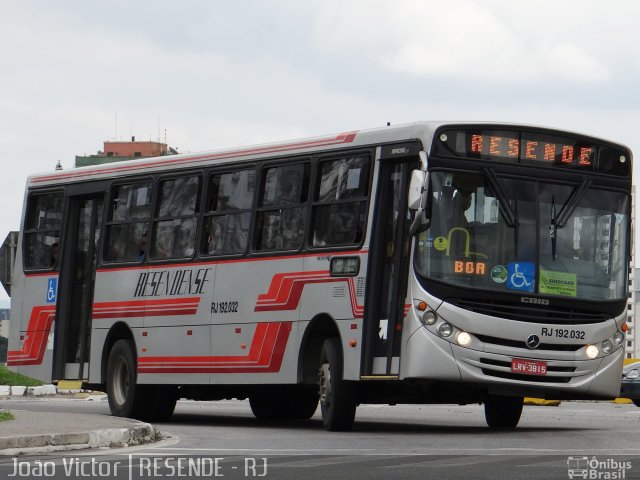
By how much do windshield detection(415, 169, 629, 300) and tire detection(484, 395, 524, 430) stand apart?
2354 mm

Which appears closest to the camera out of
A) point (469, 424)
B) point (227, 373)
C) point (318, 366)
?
point (318, 366)

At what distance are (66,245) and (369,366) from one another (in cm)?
692

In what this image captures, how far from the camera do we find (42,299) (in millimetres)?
23281

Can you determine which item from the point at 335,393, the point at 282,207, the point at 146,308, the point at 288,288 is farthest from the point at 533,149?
the point at 146,308

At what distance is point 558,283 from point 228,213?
4.75 metres

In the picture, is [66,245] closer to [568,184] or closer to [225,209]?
[225,209]

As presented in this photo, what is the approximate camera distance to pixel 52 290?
909 inches

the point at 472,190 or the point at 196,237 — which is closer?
the point at 472,190

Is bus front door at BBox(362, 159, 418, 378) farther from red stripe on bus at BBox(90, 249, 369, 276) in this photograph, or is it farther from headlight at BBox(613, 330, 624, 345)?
headlight at BBox(613, 330, 624, 345)

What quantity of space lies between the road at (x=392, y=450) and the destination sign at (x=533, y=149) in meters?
3.00

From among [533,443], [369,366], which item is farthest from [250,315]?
[533,443]

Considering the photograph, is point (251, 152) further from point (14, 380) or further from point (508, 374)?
point (14, 380)

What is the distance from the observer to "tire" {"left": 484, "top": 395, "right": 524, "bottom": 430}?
19.5 meters

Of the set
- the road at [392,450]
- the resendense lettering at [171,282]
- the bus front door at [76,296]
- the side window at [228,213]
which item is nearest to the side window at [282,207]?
the side window at [228,213]
